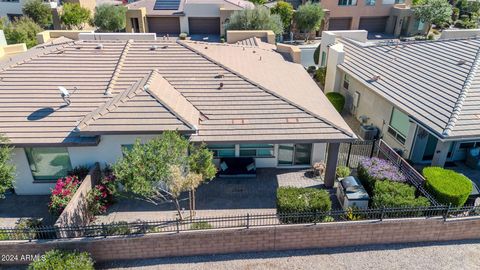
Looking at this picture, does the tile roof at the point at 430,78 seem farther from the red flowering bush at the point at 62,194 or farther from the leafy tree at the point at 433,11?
the leafy tree at the point at 433,11

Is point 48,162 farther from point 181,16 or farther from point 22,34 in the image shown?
point 181,16

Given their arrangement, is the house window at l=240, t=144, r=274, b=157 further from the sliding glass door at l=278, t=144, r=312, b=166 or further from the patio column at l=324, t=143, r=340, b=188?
the patio column at l=324, t=143, r=340, b=188

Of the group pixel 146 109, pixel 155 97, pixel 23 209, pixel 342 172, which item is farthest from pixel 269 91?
pixel 23 209

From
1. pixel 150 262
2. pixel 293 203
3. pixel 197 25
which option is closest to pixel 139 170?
pixel 150 262

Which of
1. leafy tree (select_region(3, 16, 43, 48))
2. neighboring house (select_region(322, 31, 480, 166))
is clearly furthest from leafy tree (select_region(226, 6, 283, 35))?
leafy tree (select_region(3, 16, 43, 48))

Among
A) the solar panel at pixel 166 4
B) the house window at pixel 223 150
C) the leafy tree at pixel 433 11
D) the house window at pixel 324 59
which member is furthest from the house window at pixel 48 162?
the leafy tree at pixel 433 11
